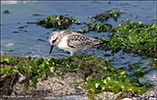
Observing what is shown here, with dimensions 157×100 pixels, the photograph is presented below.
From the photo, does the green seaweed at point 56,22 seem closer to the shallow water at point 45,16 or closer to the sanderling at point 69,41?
the shallow water at point 45,16

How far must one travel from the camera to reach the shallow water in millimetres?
8914

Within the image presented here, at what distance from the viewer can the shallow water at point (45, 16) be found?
8.91 m

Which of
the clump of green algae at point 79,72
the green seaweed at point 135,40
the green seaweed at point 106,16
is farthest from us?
the green seaweed at point 106,16

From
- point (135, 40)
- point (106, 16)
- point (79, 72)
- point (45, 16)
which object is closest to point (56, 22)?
point (45, 16)

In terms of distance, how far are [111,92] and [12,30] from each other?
6614 millimetres

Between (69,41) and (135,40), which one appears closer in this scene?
(69,41)

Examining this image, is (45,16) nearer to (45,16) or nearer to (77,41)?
(45,16)

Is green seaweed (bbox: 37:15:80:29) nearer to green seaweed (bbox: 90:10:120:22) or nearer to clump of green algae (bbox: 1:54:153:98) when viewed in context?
green seaweed (bbox: 90:10:120:22)

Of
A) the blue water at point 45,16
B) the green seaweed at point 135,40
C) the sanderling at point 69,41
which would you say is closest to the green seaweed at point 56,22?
the blue water at point 45,16

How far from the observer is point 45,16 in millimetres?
12711

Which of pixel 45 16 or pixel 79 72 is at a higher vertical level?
pixel 45 16

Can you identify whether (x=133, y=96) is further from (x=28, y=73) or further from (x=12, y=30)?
(x=12, y=30)

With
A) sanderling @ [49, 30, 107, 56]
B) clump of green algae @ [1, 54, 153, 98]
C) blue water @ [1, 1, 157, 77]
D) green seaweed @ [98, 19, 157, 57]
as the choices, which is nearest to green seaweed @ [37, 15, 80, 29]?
blue water @ [1, 1, 157, 77]

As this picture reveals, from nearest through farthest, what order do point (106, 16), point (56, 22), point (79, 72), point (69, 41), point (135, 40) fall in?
point (79, 72) → point (69, 41) → point (135, 40) → point (56, 22) → point (106, 16)
